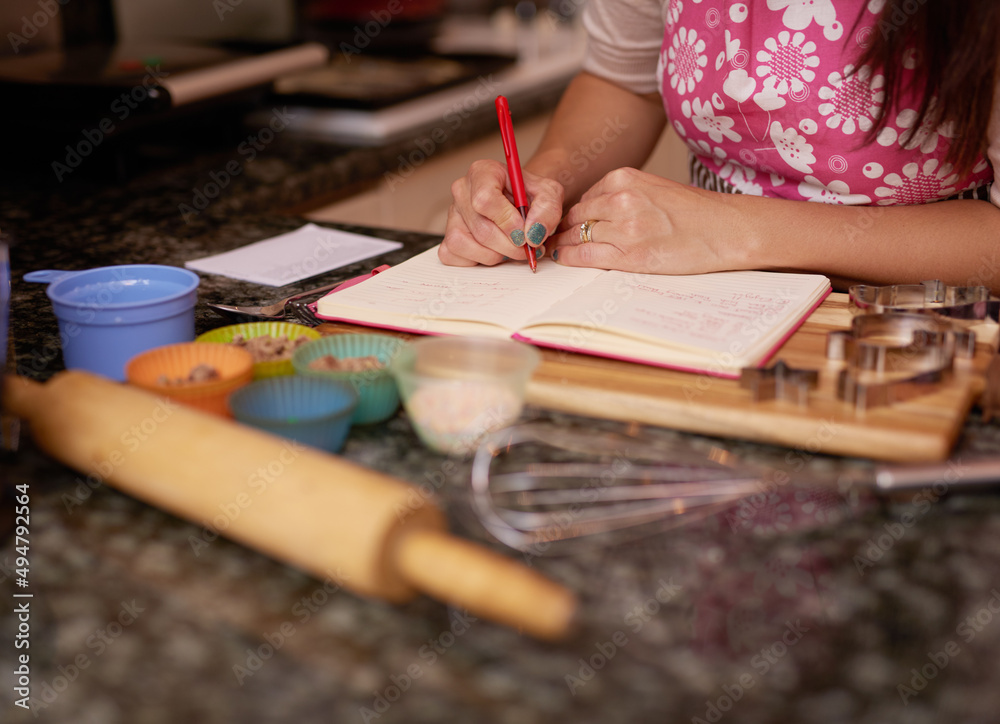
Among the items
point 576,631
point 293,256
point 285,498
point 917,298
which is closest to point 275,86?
point 293,256

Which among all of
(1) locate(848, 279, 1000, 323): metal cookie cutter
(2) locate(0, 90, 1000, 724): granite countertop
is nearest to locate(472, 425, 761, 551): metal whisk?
(2) locate(0, 90, 1000, 724): granite countertop

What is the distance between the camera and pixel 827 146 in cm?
104

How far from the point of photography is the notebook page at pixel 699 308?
790mm

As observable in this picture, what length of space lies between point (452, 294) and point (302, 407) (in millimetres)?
278

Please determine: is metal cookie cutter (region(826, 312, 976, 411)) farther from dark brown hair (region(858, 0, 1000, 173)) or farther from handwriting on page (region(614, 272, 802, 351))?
dark brown hair (region(858, 0, 1000, 173))

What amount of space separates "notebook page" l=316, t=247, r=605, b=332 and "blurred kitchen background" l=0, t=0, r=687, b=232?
0.71 meters

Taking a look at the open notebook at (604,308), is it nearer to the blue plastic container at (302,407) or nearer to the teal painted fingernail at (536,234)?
the teal painted fingernail at (536,234)

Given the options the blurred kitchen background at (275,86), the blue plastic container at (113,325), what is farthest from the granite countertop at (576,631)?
the blurred kitchen background at (275,86)

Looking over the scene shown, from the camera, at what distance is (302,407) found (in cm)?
70

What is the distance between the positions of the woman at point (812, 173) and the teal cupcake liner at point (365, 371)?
27 cm

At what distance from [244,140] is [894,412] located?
1453mm

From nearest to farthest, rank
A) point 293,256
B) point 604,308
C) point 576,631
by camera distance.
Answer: point 576,631 → point 604,308 → point 293,256

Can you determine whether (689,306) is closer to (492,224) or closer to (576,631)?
(492,224)

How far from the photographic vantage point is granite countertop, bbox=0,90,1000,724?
0.47 metres
